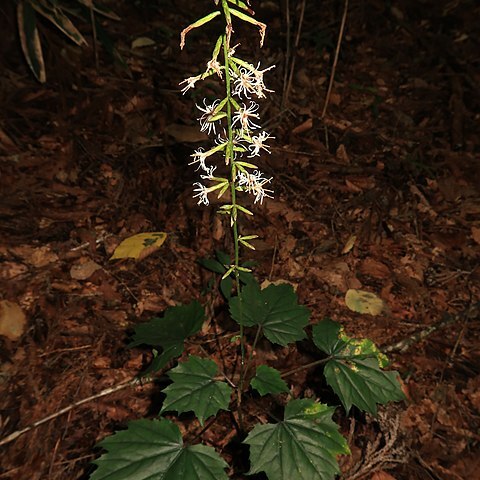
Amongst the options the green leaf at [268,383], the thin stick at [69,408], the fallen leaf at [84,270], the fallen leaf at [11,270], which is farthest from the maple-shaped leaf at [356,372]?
the fallen leaf at [11,270]

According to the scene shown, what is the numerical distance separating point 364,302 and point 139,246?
1512 millimetres

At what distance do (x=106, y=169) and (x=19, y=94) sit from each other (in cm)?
118

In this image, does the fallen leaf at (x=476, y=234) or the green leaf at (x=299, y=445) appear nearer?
the green leaf at (x=299, y=445)

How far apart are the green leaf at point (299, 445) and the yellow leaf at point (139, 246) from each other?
5.10 ft

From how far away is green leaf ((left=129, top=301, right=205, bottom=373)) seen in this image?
219 centimetres

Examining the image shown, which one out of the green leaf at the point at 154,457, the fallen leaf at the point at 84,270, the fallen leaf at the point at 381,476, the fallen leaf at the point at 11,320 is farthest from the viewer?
the fallen leaf at the point at 84,270

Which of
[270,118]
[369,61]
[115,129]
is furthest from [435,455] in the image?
[369,61]

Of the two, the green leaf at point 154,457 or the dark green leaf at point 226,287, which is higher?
the green leaf at point 154,457

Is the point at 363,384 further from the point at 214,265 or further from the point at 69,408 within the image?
the point at 69,408

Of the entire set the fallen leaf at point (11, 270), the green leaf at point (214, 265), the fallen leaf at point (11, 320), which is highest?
the green leaf at point (214, 265)

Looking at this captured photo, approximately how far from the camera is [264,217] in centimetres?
340

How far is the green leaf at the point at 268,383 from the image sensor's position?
1.95 m

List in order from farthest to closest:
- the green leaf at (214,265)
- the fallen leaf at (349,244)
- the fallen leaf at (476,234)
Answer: the fallen leaf at (476,234) < the fallen leaf at (349,244) < the green leaf at (214,265)

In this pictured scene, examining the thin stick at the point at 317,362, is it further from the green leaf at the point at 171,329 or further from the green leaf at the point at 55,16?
the green leaf at the point at 55,16
